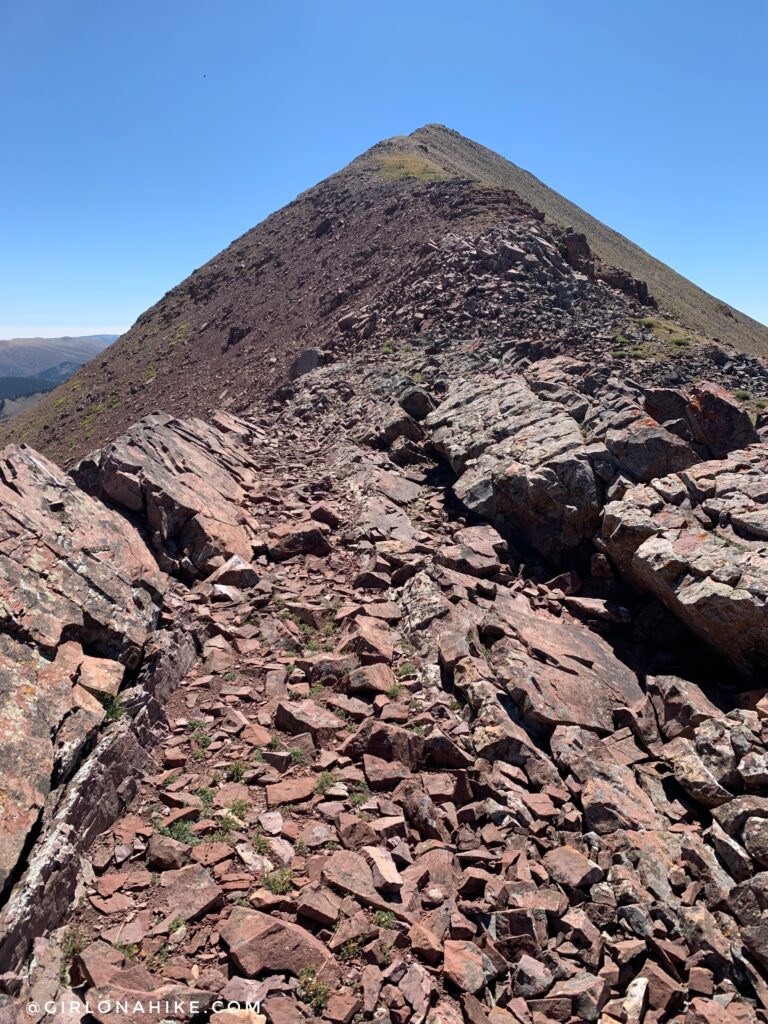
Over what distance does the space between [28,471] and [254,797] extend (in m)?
8.58

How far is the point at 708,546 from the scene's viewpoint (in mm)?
12953

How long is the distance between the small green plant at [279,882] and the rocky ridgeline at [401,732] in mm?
54

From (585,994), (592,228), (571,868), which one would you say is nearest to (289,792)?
(571,868)

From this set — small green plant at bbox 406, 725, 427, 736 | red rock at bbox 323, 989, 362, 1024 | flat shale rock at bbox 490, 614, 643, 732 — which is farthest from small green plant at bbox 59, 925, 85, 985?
flat shale rock at bbox 490, 614, 643, 732

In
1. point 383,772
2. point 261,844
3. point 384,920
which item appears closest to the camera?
point 384,920

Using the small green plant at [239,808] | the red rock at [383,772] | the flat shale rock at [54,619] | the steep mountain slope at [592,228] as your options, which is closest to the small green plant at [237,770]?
the small green plant at [239,808]

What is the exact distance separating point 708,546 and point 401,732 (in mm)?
8007

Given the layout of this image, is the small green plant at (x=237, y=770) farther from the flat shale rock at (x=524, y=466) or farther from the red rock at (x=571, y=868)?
the flat shale rock at (x=524, y=466)

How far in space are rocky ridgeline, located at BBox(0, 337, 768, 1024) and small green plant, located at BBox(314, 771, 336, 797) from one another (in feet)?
0.36

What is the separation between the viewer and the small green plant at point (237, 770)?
870 centimetres

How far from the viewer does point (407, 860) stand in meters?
7.51

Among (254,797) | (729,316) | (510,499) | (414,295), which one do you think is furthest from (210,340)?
(729,316)

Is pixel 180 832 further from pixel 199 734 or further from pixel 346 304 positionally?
pixel 346 304

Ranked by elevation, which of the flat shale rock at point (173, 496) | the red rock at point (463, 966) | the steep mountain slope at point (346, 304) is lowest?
the red rock at point (463, 966)
